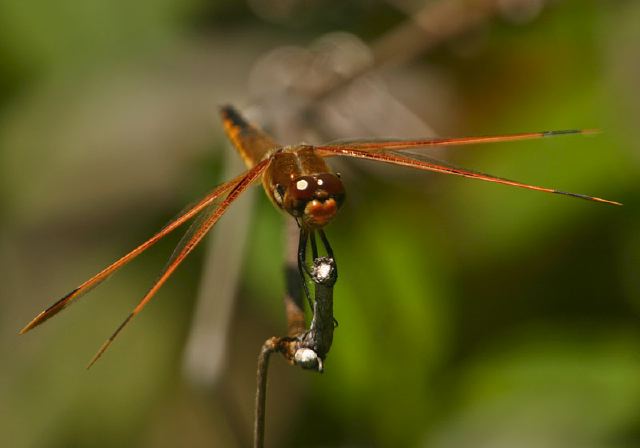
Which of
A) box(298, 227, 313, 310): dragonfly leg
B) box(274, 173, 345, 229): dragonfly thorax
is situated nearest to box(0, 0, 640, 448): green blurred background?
box(298, 227, 313, 310): dragonfly leg

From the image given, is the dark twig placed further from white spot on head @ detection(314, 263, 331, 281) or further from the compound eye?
the compound eye

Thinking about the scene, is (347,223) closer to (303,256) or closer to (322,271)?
(303,256)

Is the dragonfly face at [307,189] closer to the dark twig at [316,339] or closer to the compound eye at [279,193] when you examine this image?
the compound eye at [279,193]

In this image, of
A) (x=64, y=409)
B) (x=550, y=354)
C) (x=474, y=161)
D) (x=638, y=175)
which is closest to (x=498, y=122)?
(x=474, y=161)

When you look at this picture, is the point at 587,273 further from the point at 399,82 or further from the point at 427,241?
the point at 399,82

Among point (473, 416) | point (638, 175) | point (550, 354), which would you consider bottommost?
point (473, 416)

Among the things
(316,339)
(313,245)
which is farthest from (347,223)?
(316,339)
